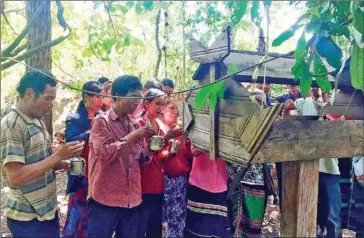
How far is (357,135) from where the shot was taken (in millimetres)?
1622

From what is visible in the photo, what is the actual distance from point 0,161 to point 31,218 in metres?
0.38

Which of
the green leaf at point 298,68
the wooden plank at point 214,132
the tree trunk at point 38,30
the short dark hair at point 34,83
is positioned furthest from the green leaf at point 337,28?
the tree trunk at point 38,30

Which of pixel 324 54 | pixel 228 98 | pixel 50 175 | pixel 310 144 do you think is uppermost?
pixel 324 54

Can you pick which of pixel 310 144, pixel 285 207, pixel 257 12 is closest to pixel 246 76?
pixel 257 12

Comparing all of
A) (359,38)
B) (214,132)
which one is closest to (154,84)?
(214,132)

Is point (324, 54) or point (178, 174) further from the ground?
point (324, 54)

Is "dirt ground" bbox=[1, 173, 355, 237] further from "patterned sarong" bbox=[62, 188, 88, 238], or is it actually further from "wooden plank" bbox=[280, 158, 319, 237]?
"wooden plank" bbox=[280, 158, 319, 237]

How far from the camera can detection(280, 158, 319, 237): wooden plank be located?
5.16ft

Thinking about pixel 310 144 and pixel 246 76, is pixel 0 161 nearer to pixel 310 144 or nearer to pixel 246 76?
pixel 246 76

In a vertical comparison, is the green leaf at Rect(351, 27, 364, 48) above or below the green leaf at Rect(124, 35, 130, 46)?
below

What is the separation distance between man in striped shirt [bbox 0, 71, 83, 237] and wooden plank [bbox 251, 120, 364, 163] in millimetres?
1222

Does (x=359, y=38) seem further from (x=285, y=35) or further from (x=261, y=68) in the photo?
(x=261, y=68)

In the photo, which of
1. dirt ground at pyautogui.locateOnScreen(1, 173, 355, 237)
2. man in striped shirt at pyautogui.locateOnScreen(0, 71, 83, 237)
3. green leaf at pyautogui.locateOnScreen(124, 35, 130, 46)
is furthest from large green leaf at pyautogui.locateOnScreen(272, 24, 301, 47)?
dirt ground at pyautogui.locateOnScreen(1, 173, 355, 237)

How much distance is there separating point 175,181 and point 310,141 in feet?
6.38
